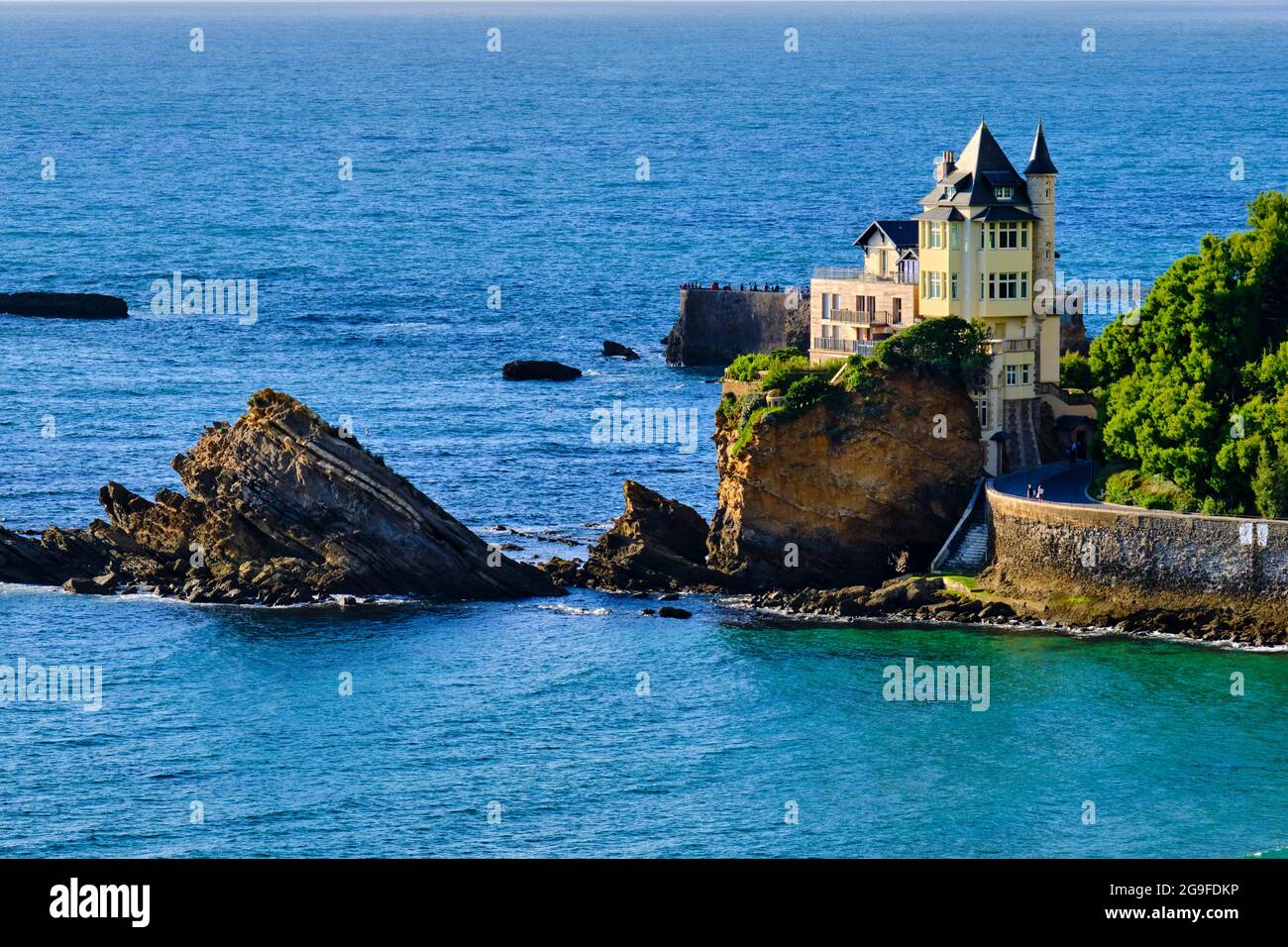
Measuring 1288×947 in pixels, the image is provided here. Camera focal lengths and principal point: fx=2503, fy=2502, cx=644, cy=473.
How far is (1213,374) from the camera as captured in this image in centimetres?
8862

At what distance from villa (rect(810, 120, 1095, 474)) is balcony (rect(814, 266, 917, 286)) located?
18.4 inches

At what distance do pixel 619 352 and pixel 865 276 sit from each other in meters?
52.6

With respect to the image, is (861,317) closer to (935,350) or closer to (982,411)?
(935,350)

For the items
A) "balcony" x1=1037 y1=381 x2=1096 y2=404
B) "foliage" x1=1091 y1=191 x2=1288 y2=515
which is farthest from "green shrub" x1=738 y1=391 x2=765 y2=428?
Result: "foliage" x1=1091 y1=191 x2=1288 y2=515

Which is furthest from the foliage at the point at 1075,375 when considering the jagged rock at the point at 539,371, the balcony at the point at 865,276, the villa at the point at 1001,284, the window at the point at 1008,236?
the jagged rock at the point at 539,371

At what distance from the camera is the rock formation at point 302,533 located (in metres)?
92.9

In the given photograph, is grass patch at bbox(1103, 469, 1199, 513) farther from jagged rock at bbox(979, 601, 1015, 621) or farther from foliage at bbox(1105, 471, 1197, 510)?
jagged rock at bbox(979, 601, 1015, 621)

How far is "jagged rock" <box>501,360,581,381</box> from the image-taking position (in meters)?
144

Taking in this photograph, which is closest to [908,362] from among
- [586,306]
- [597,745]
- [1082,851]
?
[597,745]

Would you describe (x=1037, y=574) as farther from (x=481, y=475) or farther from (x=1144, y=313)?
(x=481, y=475)

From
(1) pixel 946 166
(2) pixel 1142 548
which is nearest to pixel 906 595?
(2) pixel 1142 548

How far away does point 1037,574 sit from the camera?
8869cm

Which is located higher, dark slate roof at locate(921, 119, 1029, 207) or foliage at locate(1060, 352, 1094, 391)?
dark slate roof at locate(921, 119, 1029, 207)

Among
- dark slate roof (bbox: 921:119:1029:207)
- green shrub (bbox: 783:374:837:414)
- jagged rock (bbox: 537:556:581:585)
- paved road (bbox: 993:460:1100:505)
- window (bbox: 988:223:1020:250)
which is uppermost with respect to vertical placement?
dark slate roof (bbox: 921:119:1029:207)
